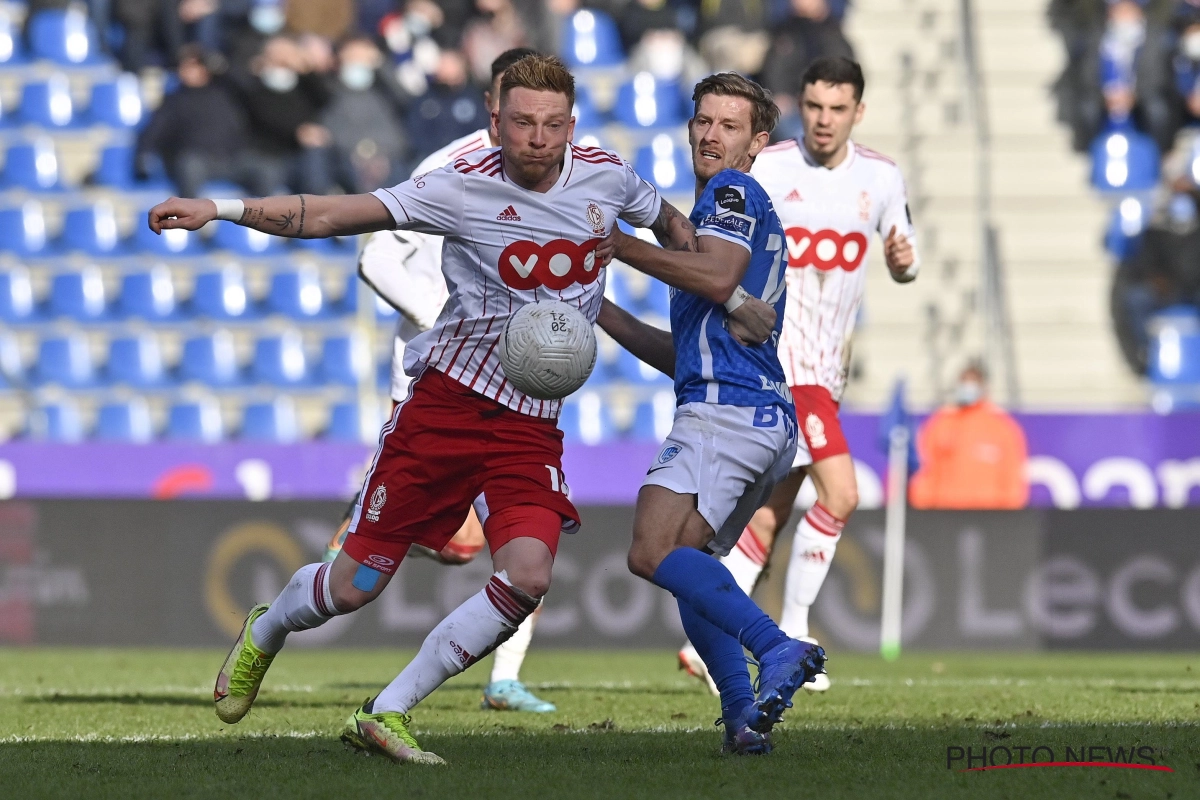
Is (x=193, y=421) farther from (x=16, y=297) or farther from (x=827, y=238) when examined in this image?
(x=827, y=238)

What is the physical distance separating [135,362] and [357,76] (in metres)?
3.64

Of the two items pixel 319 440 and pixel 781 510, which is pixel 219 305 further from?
pixel 781 510

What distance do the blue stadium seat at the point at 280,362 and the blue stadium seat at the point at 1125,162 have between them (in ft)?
26.8

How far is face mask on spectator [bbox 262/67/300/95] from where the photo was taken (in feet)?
59.4

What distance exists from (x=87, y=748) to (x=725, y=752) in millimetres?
2228

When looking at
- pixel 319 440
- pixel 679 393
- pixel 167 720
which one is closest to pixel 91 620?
pixel 319 440

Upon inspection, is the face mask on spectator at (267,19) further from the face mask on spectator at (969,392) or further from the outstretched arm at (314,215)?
the outstretched arm at (314,215)

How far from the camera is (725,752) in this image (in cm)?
610

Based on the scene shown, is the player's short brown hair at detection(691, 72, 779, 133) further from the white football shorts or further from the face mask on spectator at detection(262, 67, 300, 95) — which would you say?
the face mask on spectator at detection(262, 67, 300, 95)

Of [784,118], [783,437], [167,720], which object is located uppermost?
[784,118]

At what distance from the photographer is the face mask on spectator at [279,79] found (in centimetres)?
1809

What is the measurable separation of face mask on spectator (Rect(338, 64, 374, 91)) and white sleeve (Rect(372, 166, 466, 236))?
12.2 metres

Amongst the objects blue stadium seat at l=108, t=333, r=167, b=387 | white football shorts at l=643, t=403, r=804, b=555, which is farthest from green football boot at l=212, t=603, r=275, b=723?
blue stadium seat at l=108, t=333, r=167, b=387

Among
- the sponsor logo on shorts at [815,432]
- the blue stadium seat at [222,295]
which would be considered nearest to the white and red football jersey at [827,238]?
the sponsor logo on shorts at [815,432]
